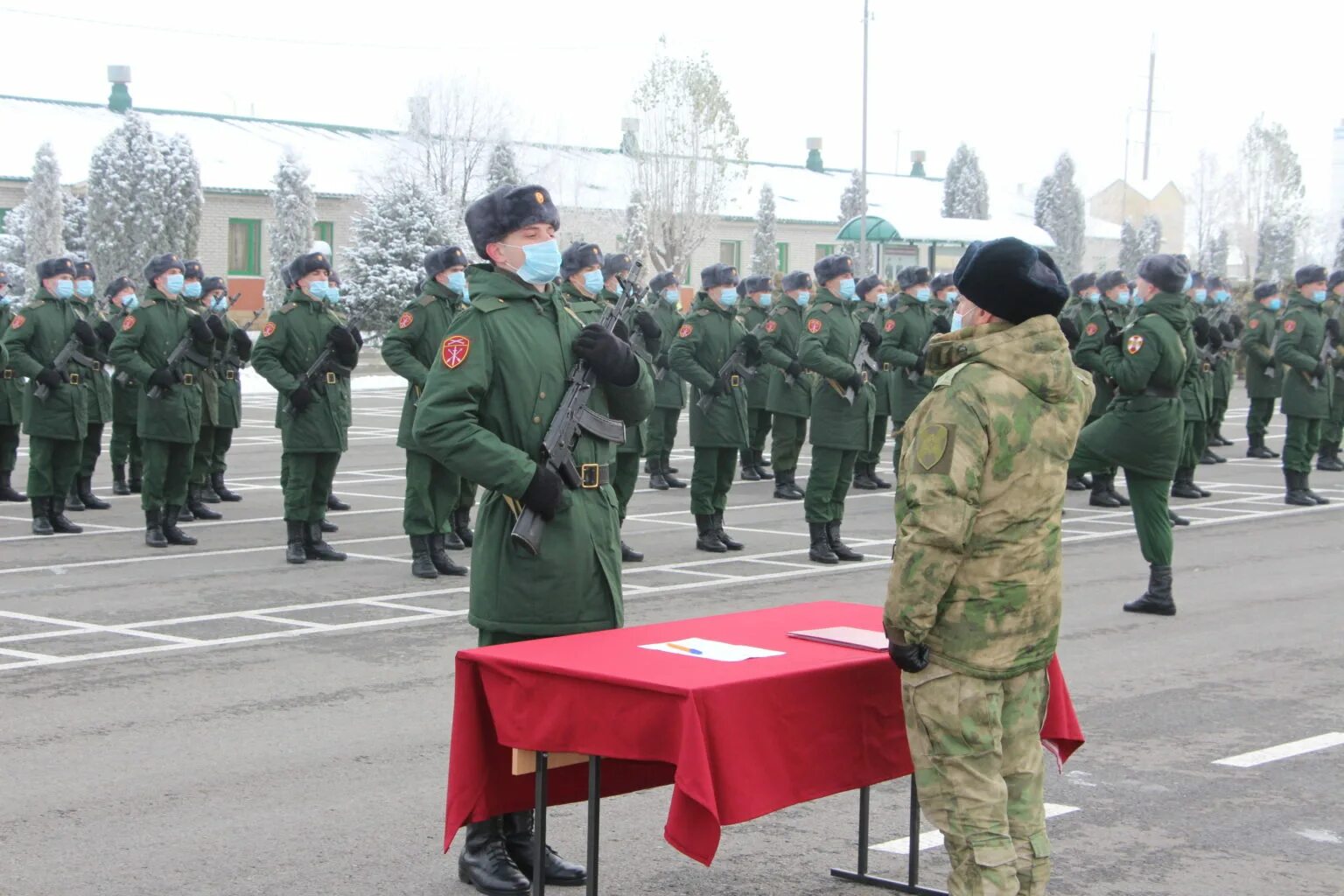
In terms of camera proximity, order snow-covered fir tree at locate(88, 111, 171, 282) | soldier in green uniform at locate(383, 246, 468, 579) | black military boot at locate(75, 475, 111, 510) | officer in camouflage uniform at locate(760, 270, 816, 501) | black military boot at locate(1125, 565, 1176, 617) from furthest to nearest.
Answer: snow-covered fir tree at locate(88, 111, 171, 282), officer in camouflage uniform at locate(760, 270, 816, 501), black military boot at locate(75, 475, 111, 510), soldier in green uniform at locate(383, 246, 468, 579), black military boot at locate(1125, 565, 1176, 617)

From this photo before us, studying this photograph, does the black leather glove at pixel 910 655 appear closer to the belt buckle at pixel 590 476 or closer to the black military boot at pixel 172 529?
the belt buckle at pixel 590 476

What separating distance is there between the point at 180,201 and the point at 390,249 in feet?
15.7

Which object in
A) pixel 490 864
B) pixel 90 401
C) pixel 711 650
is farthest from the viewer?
pixel 90 401

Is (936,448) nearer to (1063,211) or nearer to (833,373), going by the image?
(833,373)

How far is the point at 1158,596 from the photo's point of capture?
35.0ft

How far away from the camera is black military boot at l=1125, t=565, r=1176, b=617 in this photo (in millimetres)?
10648

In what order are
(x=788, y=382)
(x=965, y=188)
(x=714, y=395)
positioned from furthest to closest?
(x=965, y=188) → (x=788, y=382) → (x=714, y=395)

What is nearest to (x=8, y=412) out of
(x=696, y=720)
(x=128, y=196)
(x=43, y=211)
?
(x=696, y=720)

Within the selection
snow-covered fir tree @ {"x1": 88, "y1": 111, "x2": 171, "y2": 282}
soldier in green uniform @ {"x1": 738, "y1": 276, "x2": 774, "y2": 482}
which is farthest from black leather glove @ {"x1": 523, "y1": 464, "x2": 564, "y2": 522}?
snow-covered fir tree @ {"x1": 88, "y1": 111, "x2": 171, "y2": 282}

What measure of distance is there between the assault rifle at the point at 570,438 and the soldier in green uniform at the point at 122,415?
11.4 meters

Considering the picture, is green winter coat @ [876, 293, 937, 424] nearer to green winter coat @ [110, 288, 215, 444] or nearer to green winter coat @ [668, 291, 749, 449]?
green winter coat @ [668, 291, 749, 449]

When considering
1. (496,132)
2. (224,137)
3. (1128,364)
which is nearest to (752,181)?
(496,132)

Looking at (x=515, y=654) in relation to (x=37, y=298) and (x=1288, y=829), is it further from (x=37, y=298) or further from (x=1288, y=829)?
(x=37, y=298)

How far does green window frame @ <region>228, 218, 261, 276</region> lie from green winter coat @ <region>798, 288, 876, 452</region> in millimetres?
39439
